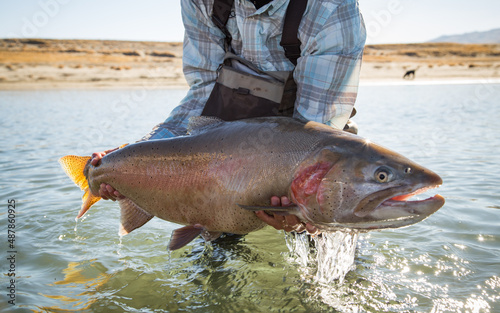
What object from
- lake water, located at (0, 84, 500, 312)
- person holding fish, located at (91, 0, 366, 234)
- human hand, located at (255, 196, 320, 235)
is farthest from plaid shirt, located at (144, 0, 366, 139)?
lake water, located at (0, 84, 500, 312)

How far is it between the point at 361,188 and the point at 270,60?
1.46m

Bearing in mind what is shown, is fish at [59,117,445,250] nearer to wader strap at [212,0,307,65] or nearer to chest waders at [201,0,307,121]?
chest waders at [201,0,307,121]

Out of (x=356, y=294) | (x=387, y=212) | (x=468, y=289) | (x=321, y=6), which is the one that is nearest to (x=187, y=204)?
(x=387, y=212)

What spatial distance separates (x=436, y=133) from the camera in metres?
9.26

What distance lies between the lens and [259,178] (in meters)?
2.38

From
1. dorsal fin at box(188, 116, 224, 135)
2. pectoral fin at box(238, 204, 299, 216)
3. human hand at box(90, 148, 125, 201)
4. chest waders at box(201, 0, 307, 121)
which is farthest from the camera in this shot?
chest waders at box(201, 0, 307, 121)

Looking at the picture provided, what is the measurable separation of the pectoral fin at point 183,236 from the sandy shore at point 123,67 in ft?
72.7

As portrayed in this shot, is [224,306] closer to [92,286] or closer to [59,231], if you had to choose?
[92,286]

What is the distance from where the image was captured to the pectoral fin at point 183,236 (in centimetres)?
257

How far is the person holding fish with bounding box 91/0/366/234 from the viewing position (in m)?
2.97

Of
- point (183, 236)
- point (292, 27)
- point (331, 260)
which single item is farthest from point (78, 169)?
point (331, 260)

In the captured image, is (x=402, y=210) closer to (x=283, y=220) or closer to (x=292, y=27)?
(x=283, y=220)

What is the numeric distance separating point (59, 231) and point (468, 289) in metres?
3.49

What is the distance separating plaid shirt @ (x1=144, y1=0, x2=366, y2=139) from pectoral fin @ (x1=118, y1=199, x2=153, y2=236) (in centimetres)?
56
